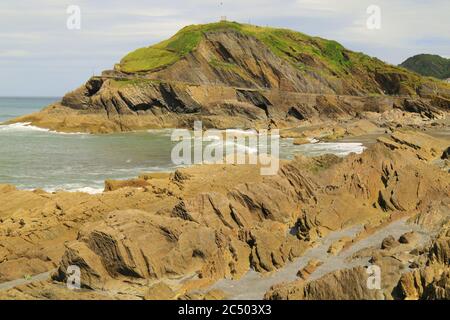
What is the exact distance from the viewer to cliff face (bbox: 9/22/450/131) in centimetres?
8969

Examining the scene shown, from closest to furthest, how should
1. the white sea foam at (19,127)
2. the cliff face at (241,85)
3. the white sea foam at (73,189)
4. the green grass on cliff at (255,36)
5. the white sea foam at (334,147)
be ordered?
the white sea foam at (73,189)
the white sea foam at (334,147)
the white sea foam at (19,127)
the cliff face at (241,85)
the green grass on cliff at (255,36)

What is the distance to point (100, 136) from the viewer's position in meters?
76.1

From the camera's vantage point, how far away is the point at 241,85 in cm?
9888

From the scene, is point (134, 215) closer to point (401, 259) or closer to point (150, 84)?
point (401, 259)

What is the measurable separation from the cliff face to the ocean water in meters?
11.5

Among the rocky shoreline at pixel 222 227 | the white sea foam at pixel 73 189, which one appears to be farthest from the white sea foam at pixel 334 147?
the rocky shoreline at pixel 222 227

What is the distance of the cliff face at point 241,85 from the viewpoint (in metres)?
89.7

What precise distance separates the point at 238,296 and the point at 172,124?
76.3 m

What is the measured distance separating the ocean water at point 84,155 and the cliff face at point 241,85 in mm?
11458

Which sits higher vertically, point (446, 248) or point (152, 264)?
point (446, 248)

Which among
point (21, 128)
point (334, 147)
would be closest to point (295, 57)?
point (334, 147)

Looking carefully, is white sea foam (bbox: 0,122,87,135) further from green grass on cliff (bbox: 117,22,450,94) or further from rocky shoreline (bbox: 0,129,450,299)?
rocky shoreline (bbox: 0,129,450,299)

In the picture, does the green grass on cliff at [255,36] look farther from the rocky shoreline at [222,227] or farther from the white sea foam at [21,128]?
the rocky shoreline at [222,227]
